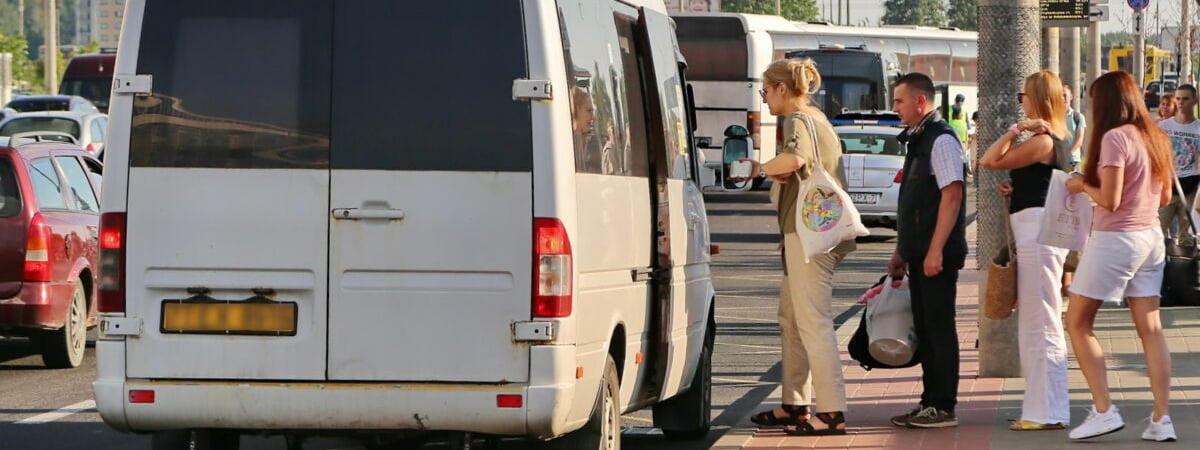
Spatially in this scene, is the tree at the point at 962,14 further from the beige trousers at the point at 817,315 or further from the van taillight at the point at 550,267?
the van taillight at the point at 550,267

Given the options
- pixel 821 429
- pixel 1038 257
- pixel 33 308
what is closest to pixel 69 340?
pixel 33 308

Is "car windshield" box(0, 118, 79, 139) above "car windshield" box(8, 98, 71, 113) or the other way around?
the other way around

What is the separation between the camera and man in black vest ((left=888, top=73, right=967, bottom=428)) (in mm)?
9297

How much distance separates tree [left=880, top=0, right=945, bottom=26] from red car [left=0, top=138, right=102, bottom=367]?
543 ft

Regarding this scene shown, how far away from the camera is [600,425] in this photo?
297 inches

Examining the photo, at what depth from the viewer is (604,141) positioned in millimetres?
7633

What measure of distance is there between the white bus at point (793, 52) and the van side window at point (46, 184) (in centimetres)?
1538

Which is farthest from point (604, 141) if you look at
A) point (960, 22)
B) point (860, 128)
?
point (960, 22)

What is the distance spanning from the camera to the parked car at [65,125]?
3219 cm

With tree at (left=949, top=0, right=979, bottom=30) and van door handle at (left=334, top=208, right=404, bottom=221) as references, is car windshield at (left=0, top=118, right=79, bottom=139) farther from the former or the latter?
tree at (left=949, top=0, right=979, bottom=30)

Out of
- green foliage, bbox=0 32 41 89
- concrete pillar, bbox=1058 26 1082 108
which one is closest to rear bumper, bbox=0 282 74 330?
concrete pillar, bbox=1058 26 1082 108

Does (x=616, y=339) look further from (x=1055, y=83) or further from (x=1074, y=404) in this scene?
(x=1074, y=404)

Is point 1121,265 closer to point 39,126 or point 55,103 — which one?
point 39,126

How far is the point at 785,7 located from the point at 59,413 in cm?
11874
